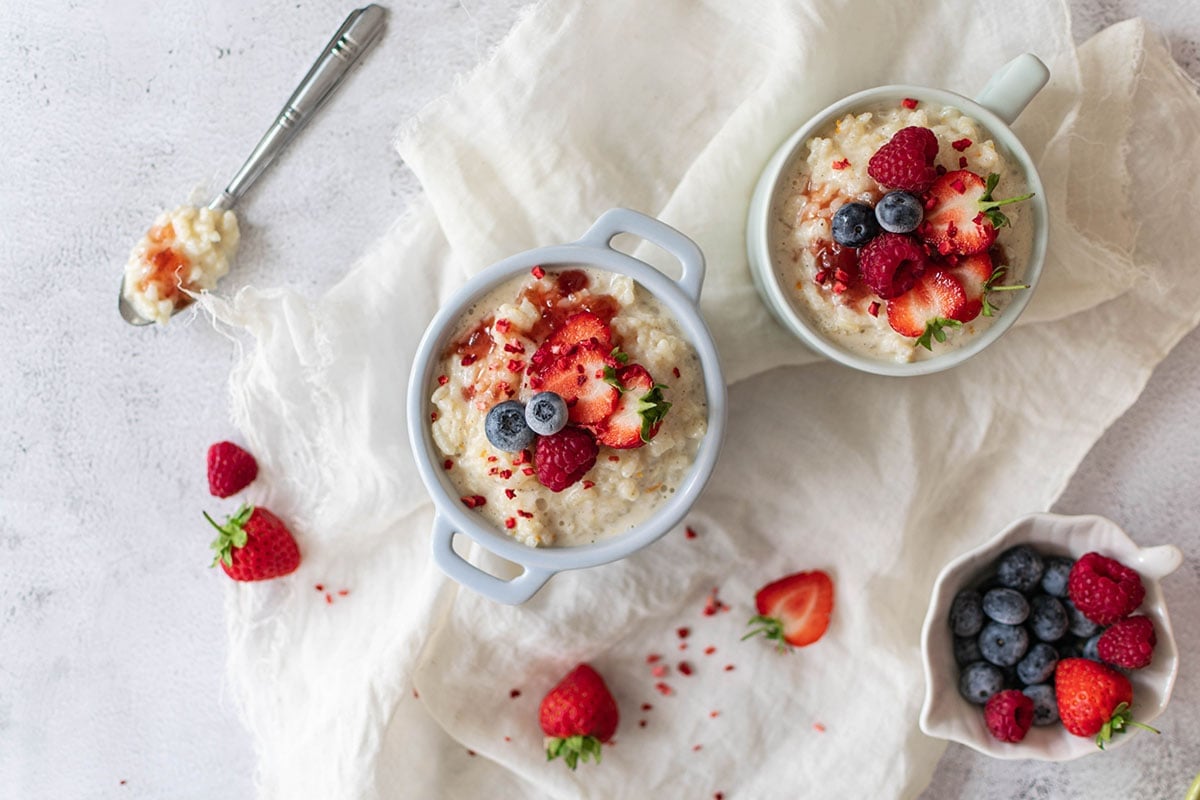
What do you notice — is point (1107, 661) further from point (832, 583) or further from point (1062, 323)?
point (1062, 323)

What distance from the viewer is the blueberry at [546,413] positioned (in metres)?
1.46

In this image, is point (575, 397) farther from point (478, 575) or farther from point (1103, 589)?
point (1103, 589)

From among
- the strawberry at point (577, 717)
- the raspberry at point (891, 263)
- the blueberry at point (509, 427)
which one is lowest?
the strawberry at point (577, 717)

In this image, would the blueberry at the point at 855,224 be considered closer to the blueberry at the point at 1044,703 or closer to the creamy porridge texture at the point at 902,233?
the creamy porridge texture at the point at 902,233

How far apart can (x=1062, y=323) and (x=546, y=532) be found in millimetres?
1139

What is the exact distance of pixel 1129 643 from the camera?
1.83 metres

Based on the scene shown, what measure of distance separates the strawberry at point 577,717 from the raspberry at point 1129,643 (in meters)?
0.97

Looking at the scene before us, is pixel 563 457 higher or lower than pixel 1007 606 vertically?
higher

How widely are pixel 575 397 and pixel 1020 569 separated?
988 millimetres

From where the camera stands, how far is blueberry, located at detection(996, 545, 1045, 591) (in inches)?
75.0

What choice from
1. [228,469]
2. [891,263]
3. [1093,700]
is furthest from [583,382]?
[1093,700]

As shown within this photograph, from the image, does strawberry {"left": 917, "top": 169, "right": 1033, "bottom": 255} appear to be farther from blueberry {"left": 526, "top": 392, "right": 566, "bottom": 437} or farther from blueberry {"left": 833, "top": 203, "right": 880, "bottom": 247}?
blueberry {"left": 526, "top": 392, "right": 566, "bottom": 437}

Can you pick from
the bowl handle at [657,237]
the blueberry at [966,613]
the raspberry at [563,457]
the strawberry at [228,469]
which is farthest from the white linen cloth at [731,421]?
the raspberry at [563,457]

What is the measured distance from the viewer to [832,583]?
2072mm
